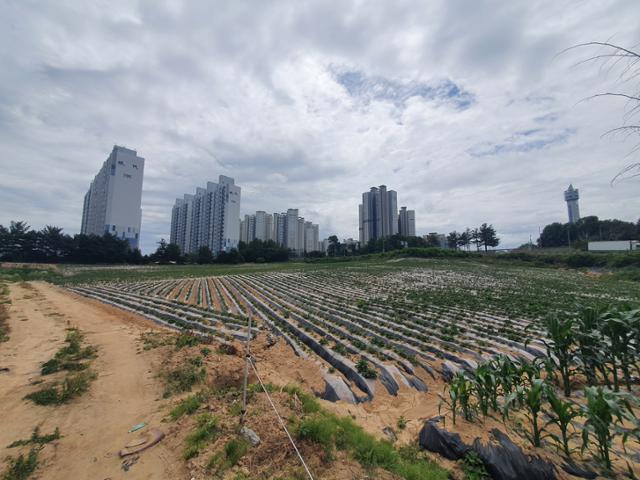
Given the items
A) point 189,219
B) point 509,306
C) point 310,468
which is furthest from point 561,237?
point 189,219

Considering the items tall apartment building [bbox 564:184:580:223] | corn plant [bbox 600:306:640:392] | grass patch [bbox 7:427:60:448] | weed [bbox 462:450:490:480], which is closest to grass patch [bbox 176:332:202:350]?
grass patch [bbox 7:427:60:448]

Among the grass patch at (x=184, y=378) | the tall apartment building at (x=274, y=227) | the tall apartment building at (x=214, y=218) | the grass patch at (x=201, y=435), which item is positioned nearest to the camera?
the grass patch at (x=201, y=435)

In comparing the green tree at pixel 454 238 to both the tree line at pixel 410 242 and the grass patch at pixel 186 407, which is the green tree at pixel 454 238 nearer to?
the tree line at pixel 410 242

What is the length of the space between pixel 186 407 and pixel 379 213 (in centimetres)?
9613

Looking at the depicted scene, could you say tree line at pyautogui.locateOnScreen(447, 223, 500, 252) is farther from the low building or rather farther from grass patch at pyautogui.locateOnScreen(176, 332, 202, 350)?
grass patch at pyautogui.locateOnScreen(176, 332, 202, 350)

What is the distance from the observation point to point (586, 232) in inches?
3017

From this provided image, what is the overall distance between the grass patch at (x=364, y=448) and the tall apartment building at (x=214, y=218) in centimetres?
8831

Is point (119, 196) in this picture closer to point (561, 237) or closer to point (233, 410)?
point (233, 410)

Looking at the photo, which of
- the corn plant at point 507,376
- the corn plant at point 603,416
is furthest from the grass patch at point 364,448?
the corn plant at point 603,416

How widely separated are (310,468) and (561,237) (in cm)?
10918

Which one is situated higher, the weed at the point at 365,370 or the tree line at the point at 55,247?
the tree line at the point at 55,247

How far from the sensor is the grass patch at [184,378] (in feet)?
17.9

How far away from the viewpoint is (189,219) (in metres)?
109

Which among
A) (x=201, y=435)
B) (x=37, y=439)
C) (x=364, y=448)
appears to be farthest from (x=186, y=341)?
(x=364, y=448)
